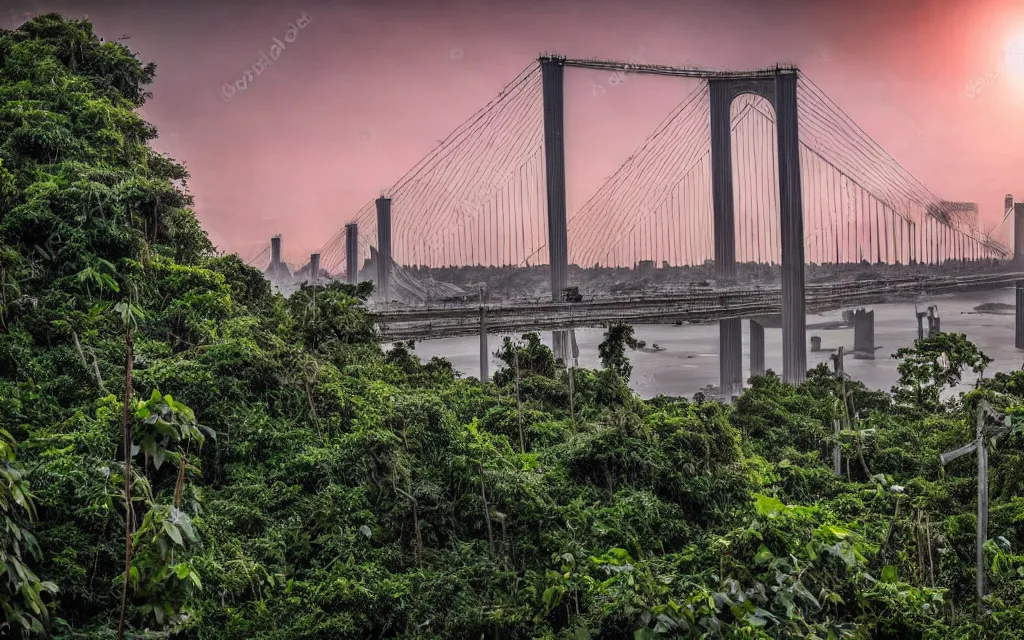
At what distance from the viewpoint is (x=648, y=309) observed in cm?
1184

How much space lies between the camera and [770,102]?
571 inches

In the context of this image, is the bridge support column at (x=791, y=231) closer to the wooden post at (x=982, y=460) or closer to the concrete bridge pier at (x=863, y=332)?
the concrete bridge pier at (x=863, y=332)

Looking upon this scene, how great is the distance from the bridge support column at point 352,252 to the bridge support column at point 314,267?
0.62 m

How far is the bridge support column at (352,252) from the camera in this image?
12.5 m

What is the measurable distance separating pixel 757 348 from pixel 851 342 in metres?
2.35

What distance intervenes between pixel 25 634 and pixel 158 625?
0.34 m

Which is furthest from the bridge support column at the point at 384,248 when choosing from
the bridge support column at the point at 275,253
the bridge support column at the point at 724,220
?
the bridge support column at the point at 724,220

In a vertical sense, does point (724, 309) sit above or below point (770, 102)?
below

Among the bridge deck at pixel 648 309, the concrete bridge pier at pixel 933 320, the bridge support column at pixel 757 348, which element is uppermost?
the bridge deck at pixel 648 309

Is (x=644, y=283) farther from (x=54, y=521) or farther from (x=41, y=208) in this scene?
(x=54, y=521)

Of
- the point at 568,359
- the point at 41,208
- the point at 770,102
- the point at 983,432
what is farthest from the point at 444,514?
the point at 770,102

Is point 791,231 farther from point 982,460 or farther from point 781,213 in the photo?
point 982,460

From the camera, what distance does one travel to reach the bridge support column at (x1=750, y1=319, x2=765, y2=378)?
45.5 ft

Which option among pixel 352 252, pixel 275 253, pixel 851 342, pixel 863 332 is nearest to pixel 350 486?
pixel 275 253
